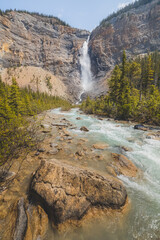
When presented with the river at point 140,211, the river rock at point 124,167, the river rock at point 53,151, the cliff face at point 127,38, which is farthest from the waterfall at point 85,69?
the river at point 140,211

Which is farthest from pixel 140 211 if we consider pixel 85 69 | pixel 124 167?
pixel 85 69

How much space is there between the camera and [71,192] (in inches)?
142

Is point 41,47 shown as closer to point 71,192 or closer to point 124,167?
point 124,167

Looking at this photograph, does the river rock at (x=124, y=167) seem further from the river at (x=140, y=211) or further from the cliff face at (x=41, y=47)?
the cliff face at (x=41, y=47)

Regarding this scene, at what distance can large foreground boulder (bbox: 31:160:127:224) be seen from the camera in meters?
3.24

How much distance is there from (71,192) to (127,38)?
125746mm

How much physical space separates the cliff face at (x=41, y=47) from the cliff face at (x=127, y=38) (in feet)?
77.0

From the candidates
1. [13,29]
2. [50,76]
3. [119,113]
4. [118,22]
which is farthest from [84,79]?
[119,113]

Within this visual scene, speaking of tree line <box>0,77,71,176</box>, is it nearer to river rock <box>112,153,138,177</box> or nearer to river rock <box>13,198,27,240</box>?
river rock <box>13,198,27,240</box>

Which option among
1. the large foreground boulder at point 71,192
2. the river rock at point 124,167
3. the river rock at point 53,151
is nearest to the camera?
the large foreground boulder at point 71,192

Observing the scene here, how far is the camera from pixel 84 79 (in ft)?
344

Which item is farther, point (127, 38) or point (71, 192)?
point (127, 38)

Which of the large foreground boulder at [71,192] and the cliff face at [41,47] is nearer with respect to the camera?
the large foreground boulder at [71,192]

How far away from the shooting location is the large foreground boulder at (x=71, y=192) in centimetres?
324
